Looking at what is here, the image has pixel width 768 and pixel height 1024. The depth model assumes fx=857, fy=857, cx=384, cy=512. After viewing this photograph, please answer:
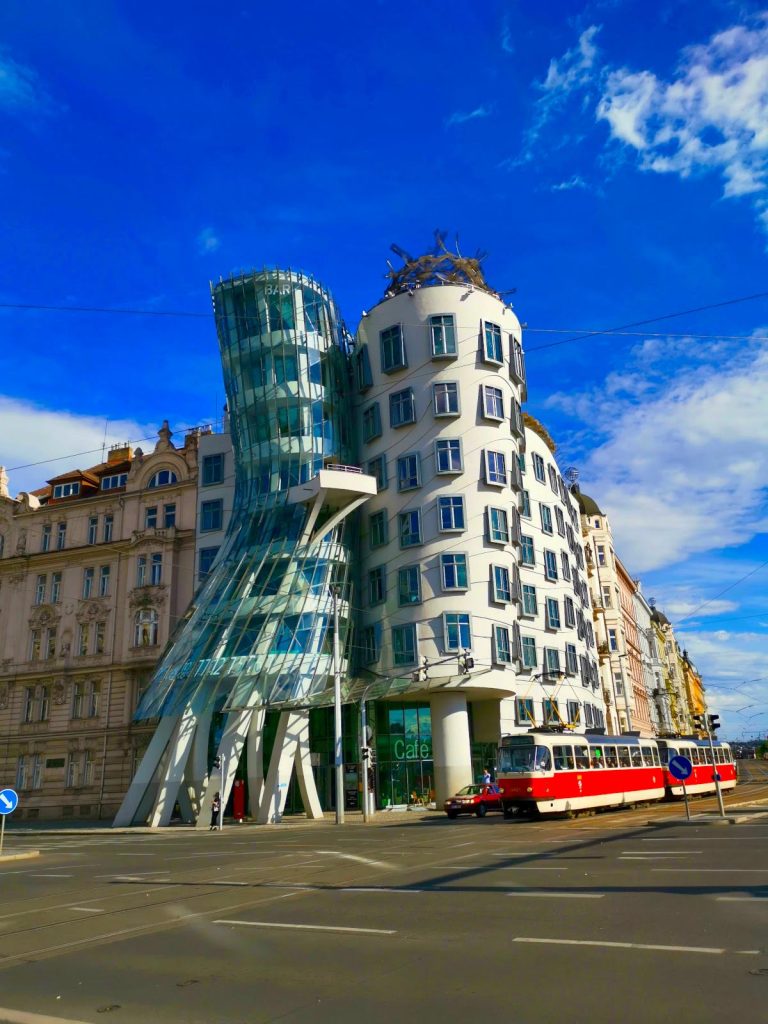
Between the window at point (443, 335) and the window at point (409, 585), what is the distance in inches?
470

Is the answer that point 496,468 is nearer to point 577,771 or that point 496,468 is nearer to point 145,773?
point 577,771

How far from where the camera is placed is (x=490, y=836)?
23.1 m

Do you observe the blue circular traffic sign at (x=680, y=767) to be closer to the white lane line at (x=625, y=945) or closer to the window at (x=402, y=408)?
the white lane line at (x=625, y=945)

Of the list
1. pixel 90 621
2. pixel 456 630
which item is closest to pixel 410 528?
pixel 456 630

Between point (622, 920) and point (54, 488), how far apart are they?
5833 cm

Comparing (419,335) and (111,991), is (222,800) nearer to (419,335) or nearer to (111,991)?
(419,335)

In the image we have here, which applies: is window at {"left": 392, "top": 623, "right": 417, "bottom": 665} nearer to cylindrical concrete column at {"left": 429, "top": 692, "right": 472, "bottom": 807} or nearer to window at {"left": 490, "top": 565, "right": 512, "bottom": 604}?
cylindrical concrete column at {"left": 429, "top": 692, "right": 472, "bottom": 807}

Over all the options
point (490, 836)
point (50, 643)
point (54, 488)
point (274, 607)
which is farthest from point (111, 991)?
point (54, 488)

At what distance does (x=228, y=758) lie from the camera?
38.7m

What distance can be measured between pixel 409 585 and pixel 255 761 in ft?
38.4

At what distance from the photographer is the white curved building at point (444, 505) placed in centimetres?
4334

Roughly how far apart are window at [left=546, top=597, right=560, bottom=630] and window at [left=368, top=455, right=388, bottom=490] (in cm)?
1265

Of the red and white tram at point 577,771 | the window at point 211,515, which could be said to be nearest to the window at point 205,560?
the window at point 211,515

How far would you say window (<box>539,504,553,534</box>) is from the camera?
5491cm
